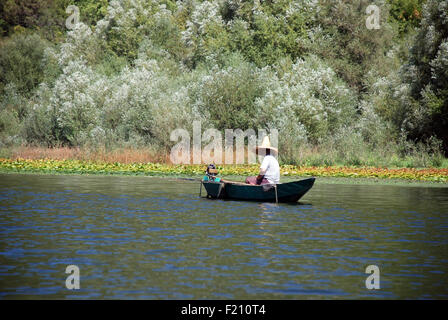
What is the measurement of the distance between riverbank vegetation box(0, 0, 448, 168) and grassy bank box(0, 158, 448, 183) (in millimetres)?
2952

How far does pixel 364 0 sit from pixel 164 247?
55.2m

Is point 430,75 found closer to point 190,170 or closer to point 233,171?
point 233,171

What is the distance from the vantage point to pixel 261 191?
27453 mm

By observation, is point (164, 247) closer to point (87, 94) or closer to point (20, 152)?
point (20, 152)

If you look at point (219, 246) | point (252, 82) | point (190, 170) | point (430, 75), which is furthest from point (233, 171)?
point (219, 246)

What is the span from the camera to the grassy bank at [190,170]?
37.6m

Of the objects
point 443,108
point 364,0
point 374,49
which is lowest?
point 443,108

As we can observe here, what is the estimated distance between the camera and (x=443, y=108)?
149ft

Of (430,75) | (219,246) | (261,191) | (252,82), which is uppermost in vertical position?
(252,82)

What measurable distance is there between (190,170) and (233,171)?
2.28 metres

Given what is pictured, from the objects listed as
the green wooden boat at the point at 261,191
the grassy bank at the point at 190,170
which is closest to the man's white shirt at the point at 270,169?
the green wooden boat at the point at 261,191

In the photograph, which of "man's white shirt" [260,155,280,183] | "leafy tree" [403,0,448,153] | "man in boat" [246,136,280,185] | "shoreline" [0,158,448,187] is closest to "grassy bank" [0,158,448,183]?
"shoreline" [0,158,448,187]

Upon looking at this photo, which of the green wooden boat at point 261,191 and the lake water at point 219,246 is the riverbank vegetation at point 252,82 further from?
the lake water at point 219,246

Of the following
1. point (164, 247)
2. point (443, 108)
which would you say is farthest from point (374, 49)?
point (164, 247)
